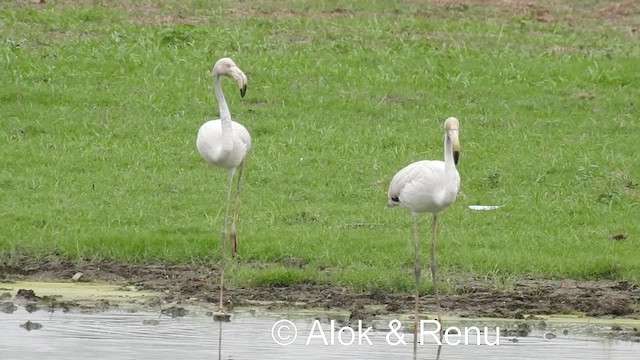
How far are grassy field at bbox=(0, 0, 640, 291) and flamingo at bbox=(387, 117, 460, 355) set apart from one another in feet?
2.24

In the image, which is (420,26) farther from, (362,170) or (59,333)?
(59,333)

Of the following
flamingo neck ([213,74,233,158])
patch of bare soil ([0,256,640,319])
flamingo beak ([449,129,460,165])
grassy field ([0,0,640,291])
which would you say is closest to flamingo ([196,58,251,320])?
flamingo neck ([213,74,233,158])

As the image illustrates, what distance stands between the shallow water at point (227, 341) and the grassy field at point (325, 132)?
1208mm

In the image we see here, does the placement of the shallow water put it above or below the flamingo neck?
below

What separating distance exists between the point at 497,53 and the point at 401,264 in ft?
24.8

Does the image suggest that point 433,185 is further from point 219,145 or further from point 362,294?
point 219,145

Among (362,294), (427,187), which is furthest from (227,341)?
(427,187)

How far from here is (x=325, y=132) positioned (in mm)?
14852

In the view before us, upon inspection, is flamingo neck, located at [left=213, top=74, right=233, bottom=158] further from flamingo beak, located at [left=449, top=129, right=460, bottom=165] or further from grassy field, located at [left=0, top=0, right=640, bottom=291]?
flamingo beak, located at [left=449, top=129, right=460, bottom=165]

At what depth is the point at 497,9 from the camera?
2159 cm

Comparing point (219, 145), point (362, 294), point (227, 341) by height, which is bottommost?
point (227, 341)

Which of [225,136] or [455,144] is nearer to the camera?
[455,144]

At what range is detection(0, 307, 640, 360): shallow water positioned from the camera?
8.61 m

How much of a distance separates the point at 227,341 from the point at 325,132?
A: 6.05 meters
